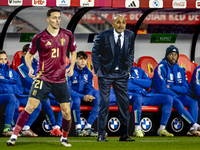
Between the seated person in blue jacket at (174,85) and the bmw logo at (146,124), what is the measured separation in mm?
495

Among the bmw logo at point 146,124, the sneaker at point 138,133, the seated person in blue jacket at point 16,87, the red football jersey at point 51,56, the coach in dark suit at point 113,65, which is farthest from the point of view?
the bmw logo at point 146,124

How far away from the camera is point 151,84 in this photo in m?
7.45

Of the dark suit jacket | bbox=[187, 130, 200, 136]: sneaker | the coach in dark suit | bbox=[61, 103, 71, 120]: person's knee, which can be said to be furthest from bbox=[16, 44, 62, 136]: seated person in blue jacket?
bbox=[187, 130, 200, 136]: sneaker

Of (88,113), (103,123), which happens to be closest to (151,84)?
(88,113)

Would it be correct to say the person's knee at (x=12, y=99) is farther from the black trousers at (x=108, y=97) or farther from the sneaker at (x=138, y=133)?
the sneaker at (x=138, y=133)

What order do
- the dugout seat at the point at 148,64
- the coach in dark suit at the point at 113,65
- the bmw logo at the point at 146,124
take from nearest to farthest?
1. the coach in dark suit at the point at 113,65
2. the bmw logo at the point at 146,124
3. the dugout seat at the point at 148,64

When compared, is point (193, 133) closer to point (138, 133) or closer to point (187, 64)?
point (138, 133)

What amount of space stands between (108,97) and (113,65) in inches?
15.9

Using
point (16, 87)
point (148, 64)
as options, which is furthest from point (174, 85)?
point (16, 87)

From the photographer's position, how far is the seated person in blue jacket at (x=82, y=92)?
6531mm

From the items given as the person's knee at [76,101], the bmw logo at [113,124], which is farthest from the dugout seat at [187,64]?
the person's knee at [76,101]

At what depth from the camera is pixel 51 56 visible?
4676 mm

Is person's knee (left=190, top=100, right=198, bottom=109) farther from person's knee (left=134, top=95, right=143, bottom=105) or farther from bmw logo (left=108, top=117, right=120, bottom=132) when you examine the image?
bmw logo (left=108, top=117, right=120, bottom=132)

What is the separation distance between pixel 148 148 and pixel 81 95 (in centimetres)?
224
